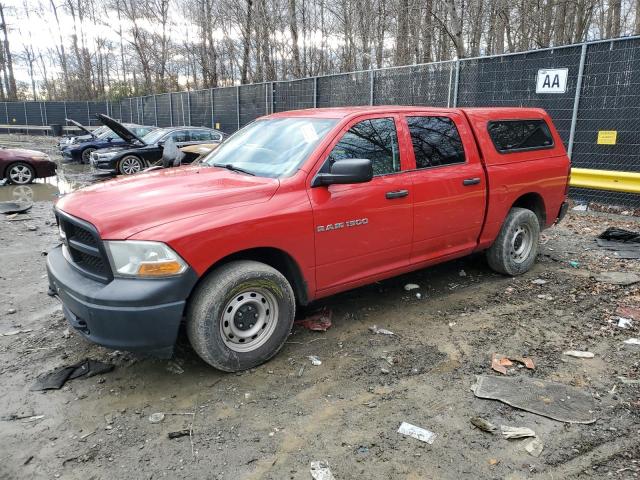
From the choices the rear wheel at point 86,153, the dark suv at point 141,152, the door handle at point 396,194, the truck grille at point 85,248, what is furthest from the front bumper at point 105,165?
the door handle at point 396,194

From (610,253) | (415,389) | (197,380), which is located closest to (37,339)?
(197,380)

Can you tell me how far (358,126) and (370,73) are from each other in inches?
361

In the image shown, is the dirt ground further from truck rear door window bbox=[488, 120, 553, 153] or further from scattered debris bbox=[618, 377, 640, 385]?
truck rear door window bbox=[488, 120, 553, 153]

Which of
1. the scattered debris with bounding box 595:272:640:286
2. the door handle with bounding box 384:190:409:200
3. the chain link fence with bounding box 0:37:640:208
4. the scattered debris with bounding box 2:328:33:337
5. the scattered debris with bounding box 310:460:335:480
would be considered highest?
the chain link fence with bounding box 0:37:640:208

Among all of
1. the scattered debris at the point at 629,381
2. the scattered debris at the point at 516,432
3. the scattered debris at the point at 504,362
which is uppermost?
the scattered debris at the point at 504,362

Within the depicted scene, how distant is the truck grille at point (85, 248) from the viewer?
3.23 meters

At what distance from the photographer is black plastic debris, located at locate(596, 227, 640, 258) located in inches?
263

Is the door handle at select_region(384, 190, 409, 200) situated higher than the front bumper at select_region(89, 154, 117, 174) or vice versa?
the door handle at select_region(384, 190, 409, 200)

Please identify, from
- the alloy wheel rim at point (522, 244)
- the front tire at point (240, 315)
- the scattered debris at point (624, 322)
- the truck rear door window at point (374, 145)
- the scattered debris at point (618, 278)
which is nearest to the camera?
the front tire at point (240, 315)

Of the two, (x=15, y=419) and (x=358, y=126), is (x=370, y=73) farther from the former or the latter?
(x=15, y=419)

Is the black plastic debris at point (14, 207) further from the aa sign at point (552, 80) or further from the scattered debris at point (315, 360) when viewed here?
the aa sign at point (552, 80)

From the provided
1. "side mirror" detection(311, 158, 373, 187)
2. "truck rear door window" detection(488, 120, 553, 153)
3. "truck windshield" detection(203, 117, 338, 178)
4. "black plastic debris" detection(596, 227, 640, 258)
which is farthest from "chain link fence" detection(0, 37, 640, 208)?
"side mirror" detection(311, 158, 373, 187)

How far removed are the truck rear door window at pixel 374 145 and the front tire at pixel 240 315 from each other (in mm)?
1218

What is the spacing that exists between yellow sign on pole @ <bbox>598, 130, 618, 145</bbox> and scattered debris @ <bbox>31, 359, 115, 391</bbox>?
911 centimetres
